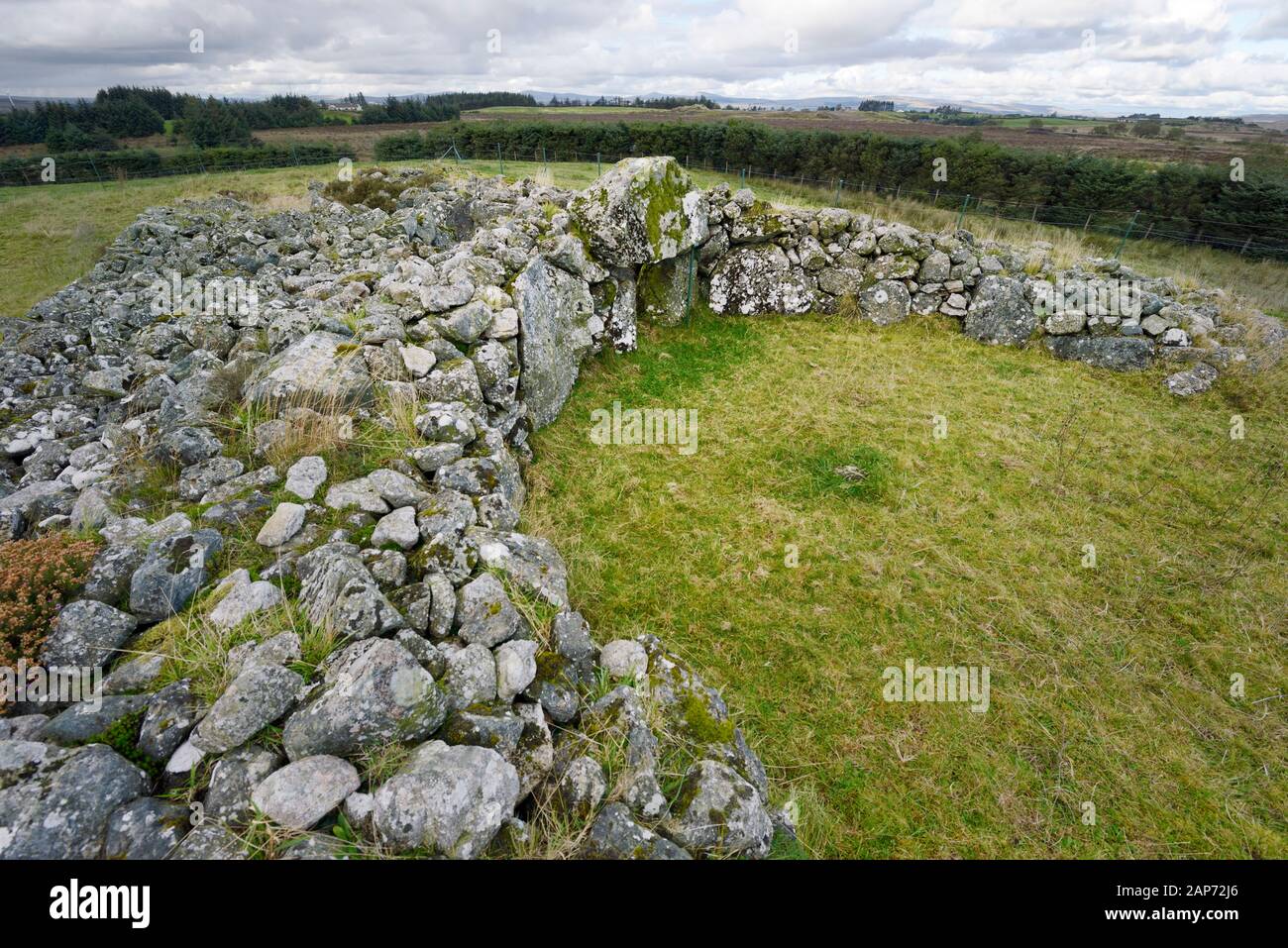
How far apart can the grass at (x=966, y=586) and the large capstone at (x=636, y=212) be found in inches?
82.9

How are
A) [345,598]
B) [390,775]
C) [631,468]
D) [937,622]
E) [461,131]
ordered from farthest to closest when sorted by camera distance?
[461,131] → [631,468] → [937,622] → [345,598] → [390,775]

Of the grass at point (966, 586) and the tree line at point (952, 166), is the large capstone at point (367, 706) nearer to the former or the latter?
the grass at point (966, 586)

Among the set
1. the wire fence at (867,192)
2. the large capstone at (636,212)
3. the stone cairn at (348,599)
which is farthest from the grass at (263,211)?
the stone cairn at (348,599)

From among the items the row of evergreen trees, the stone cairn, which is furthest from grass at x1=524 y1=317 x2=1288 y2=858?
the row of evergreen trees

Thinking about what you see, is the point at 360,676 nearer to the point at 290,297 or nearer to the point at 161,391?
the point at 161,391

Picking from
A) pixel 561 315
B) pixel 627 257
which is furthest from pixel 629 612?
pixel 627 257

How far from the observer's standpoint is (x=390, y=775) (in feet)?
8.80

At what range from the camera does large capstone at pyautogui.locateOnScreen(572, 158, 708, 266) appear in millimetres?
9750

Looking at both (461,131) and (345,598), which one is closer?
(345,598)

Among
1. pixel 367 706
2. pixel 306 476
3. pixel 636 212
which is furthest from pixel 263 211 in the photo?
pixel 367 706

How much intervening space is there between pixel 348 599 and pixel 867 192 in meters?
31.6

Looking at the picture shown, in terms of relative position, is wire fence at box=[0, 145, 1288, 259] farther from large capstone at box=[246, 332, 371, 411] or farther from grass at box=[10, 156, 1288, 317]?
large capstone at box=[246, 332, 371, 411]

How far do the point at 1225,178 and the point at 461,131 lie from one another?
38.3 meters

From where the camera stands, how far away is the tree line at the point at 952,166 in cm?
2178
